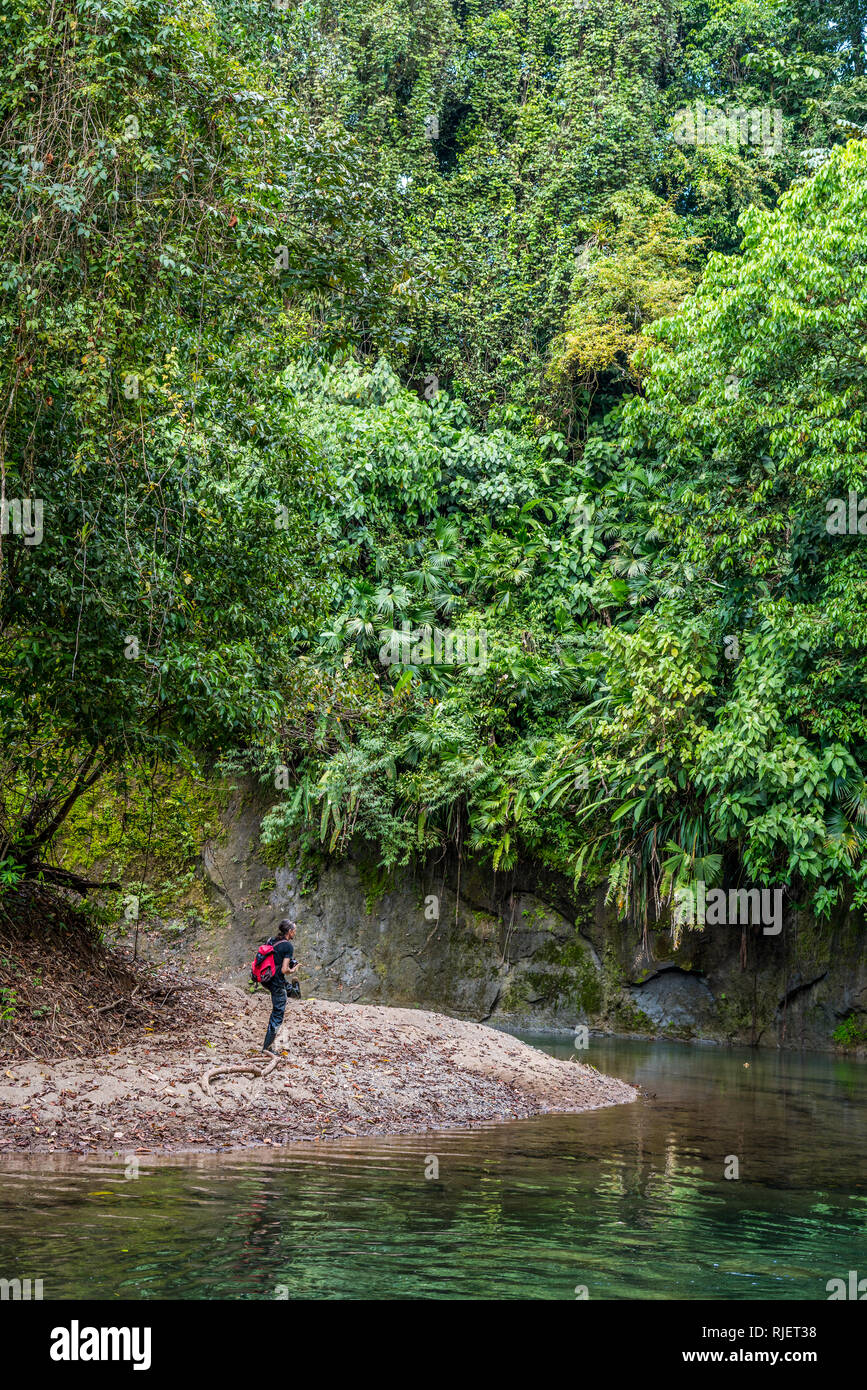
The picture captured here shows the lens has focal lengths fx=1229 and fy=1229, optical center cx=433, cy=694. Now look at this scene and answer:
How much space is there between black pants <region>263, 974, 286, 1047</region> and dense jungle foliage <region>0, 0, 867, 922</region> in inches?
103

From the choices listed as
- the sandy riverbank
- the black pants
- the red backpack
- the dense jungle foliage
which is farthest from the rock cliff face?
the red backpack

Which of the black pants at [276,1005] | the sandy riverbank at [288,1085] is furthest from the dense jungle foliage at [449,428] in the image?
the sandy riverbank at [288,1085]

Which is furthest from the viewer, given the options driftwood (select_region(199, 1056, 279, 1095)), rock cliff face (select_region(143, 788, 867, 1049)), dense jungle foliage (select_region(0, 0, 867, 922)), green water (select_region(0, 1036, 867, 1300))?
rock cliff face (select_region(143, 788, 867, 1049))

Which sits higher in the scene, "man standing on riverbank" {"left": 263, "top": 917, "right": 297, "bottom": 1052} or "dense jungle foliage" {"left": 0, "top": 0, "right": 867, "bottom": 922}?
"dense jungle foliage" {"left": 0, "top": 0, "right": 867, "bottom": 922}

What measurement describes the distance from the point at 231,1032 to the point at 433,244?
2235 centimetres

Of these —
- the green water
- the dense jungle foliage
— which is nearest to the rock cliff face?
the dense jungle foliage

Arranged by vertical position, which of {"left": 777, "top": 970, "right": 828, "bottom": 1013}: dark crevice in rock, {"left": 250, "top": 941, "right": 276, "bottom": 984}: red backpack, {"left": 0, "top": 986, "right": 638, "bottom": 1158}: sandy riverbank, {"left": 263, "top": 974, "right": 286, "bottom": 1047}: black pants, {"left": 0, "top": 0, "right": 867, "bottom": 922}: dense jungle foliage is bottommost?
{"left": 777, "top": 970, "right": 828, "bottom": 1013}: dark crevice in rock

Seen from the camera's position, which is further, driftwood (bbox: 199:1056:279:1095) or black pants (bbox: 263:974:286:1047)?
black pants (bbox: 263:974:286:1047)

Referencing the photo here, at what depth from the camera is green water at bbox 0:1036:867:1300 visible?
6.24 meters

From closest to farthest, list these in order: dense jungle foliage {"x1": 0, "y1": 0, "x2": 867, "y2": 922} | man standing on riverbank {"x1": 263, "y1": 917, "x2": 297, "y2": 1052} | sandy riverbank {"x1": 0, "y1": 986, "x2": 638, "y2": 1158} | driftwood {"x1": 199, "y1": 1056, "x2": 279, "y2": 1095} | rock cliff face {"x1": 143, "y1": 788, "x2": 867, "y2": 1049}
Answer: dense jungle foliage {"x1": 0, "y1": 0, "x2": 867, "y2": 922}
sandy riverbank {"x1": 0, "y1": 986, "x2": 638, "y2": 1158}
driftwood {"x1": 199, "y1": 1056, "x2": 279, "y2": 1095}
man standing on riverbank {"x1": 263, "y1": 917, "x2": 297, "y2": 1052}
rock cliff face {"x1": 143, "y1": 788, "x2": 867, "y2": 1049}

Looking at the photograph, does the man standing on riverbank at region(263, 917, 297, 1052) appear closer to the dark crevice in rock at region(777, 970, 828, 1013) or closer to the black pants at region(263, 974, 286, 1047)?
the black pants at region(263, 974, 286, 1047)

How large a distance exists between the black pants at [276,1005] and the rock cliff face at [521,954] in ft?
35.8

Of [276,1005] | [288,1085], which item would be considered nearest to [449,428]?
[276,1005]
